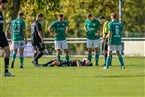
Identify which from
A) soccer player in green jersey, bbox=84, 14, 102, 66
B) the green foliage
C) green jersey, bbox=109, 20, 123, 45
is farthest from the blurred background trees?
green jersey, bbox=109, 20, 123, 45

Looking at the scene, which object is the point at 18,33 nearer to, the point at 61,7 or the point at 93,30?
the point at 93,30

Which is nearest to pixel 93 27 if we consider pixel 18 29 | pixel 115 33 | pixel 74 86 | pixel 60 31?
pixel 60 31

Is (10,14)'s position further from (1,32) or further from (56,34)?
(1,32)

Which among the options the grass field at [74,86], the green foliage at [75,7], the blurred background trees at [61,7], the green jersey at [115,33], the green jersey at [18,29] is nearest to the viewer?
the grass field at [74,86]

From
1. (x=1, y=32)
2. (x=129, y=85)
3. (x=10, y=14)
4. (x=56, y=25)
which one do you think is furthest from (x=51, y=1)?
(x=129, y=85)

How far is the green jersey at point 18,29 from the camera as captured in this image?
2719 cm

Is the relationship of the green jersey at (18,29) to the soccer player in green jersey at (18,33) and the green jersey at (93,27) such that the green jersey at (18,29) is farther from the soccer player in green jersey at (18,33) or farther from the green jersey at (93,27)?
the green jersey at (93,27)

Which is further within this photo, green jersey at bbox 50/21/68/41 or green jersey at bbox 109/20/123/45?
green jersey at bbox 50/21/68/41

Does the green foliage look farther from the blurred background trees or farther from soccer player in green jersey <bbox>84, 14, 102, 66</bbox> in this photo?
soccer player in green jersey <bbox>84, 14, 102, 66</bbox>

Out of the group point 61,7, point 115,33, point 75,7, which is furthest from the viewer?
point 75,7

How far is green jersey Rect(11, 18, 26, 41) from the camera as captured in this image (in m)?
27.2

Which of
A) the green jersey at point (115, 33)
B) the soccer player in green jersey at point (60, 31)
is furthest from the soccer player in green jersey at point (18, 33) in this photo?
the green jersey at point (115, 33)

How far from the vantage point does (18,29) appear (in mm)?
27344

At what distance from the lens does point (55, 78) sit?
2005 cm
